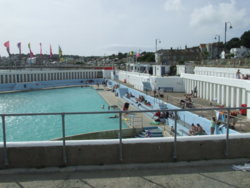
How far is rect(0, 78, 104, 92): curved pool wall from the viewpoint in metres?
49.0

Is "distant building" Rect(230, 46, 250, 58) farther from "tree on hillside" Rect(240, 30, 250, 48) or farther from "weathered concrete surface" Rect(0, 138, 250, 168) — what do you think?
"weathered concrete surface" Rect(0, 138, 250, 168)

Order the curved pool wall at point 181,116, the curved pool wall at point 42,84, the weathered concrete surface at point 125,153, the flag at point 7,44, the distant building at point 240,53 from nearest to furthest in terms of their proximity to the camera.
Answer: the weathered concrete surface at point 125,153, the curved pool wall at point 181,116, the curved pool wall at point 42,84, the distant building at point 240,53, the flag at point 7,44

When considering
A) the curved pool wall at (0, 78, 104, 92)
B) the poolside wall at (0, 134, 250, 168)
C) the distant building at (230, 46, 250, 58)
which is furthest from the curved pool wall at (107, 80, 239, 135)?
the distant building at (230, 46, 250, 58)

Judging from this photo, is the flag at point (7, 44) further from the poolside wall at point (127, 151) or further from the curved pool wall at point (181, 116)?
the poolside wall at point (127, 151)

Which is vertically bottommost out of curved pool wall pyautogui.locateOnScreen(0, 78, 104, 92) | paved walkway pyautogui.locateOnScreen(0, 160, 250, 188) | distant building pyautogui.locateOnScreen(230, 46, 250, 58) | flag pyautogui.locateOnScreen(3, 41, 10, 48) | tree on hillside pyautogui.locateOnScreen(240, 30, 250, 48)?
curved pool wall pyautogui.locateOnScreen(0, 78, 104, 92)

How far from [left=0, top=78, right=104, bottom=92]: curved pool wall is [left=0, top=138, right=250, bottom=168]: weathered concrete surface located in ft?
158

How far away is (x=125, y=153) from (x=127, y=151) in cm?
5

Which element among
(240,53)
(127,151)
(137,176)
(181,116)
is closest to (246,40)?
(240,53)

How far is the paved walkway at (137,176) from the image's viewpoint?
3.50 m

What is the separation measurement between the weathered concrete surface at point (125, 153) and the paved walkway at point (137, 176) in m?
0.12

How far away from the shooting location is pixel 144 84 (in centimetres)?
3228

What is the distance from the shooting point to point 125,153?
416 centimetres

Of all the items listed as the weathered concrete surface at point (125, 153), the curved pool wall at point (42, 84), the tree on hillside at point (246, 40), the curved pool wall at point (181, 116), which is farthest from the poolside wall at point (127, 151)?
the tree on hillside at point (246, 40)

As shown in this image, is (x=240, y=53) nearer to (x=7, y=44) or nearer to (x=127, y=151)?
(x=7, y=44)
